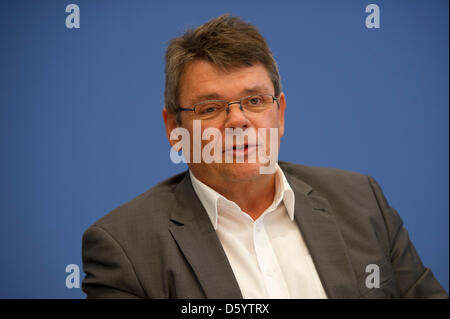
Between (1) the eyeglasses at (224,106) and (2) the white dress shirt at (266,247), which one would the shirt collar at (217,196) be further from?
(1) the eyeglasses at (224,106)

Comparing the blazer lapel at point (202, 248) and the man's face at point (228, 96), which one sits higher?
the man's face at point (228, 96)

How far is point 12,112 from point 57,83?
30 centimetres

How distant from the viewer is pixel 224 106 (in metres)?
1.79

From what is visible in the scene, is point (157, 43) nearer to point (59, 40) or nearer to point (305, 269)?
point (59, 40)

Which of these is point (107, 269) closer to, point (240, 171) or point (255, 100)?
point (240, 171)

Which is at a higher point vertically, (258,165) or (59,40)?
(59,40)

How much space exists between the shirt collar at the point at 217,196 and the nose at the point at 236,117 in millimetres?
317

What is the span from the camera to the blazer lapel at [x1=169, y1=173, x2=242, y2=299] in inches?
63.6

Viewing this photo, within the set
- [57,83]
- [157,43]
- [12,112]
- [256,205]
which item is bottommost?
[256,205]

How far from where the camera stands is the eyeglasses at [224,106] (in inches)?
70.6

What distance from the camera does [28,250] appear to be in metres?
2.45

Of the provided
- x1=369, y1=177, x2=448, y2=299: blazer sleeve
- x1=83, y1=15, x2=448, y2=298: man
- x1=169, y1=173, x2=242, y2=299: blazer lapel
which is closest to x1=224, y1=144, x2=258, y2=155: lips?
x1=83, y1=15, x2=448, y2=298: man

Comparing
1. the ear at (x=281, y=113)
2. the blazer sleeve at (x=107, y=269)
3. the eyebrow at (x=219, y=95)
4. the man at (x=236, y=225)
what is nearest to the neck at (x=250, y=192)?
the man at (x=236, y=225)
